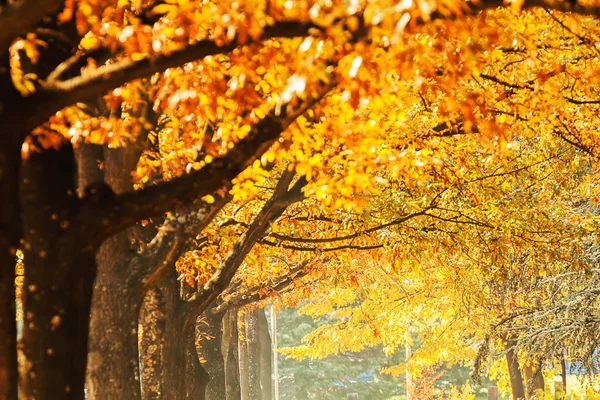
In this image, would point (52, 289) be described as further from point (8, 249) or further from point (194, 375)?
point (194, 375)

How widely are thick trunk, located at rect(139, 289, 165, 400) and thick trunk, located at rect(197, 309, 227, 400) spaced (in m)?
8.23

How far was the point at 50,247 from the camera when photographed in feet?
21.4

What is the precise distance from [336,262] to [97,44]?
13467 mm

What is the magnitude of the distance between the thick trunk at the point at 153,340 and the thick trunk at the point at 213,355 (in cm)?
823

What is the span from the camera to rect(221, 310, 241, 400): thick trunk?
79.6ft

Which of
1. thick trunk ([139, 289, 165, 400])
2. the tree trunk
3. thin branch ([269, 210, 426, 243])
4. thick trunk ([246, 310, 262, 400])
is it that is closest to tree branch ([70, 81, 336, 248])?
thick trunk ([139, 289, 165, 400])

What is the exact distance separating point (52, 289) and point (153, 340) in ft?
19.4

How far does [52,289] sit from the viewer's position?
6516 millimetres

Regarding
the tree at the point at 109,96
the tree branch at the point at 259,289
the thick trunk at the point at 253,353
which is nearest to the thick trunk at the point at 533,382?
the tree branch at the point at 259,289

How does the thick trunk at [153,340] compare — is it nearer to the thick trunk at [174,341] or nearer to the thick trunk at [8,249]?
the thick trunk at [174,341]

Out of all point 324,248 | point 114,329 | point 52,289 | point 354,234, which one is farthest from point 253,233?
point 52,289

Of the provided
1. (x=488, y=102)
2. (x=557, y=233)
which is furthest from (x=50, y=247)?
(x=557, y=233)

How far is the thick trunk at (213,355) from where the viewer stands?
2080cm

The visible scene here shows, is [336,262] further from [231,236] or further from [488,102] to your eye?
[488,102]
